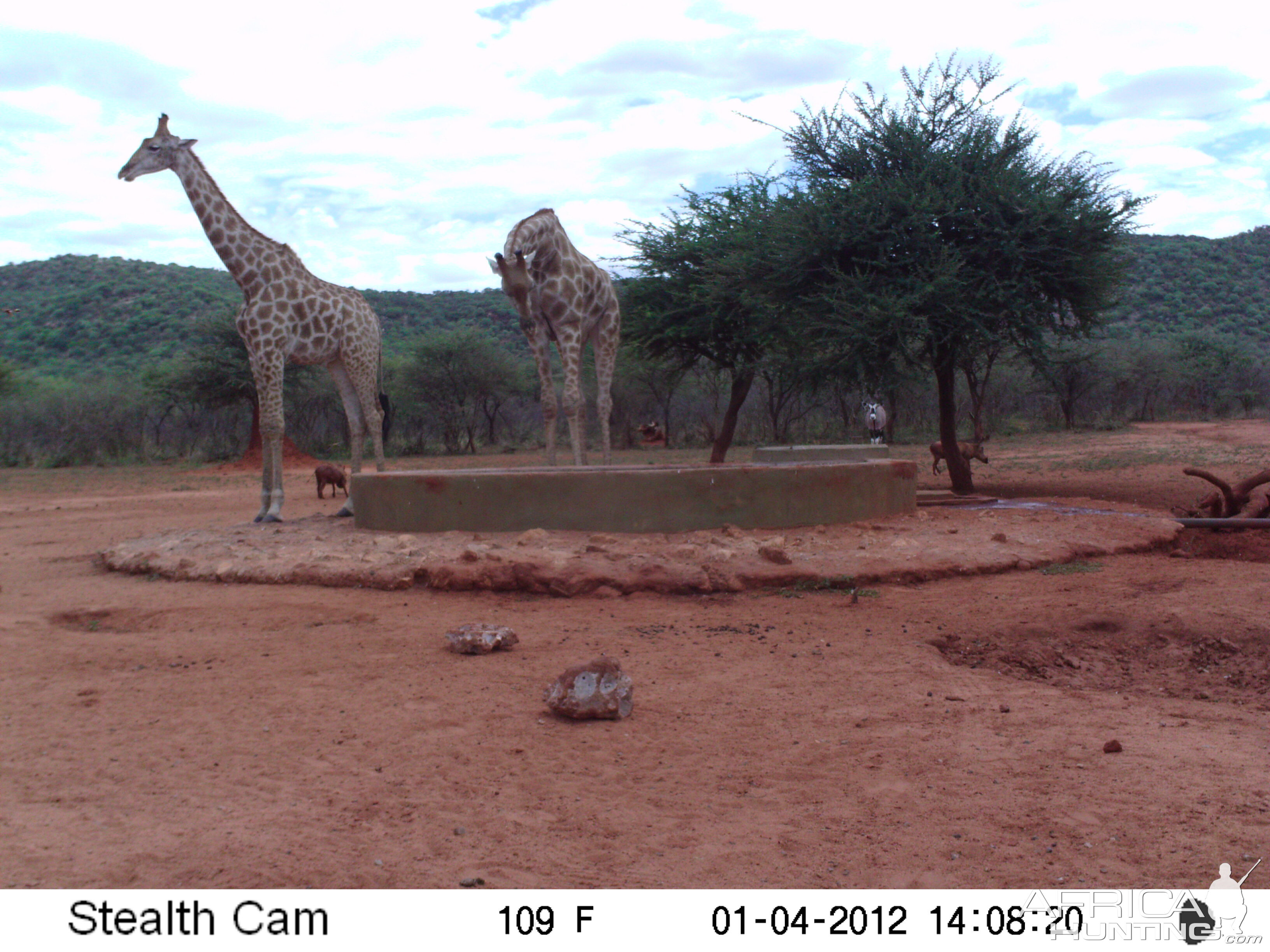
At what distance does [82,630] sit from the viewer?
5547 mm

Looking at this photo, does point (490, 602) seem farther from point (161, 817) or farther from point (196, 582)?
point (161, 817)

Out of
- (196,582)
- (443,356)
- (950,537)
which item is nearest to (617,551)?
(950,537)

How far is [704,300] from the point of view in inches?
553

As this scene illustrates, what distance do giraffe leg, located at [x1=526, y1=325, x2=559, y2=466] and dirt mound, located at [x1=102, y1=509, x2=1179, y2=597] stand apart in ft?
7.92

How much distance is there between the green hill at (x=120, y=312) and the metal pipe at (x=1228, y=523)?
34114mm

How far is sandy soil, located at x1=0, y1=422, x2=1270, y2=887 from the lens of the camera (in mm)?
2475

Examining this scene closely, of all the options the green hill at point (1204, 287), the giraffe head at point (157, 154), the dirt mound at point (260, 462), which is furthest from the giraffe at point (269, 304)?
the green hill at point (1204, 287)

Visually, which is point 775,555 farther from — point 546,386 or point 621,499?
point 546,386

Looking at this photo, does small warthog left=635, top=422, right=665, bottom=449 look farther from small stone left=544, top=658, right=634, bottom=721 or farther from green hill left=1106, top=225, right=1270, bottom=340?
small stone left=544, top=658, right=634, bottom=721

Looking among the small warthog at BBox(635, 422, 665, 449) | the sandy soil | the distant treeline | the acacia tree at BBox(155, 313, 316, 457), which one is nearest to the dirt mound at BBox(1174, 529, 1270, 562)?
the sandy soil

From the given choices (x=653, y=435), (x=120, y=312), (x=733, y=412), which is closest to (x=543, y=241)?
(x=733, y=412)

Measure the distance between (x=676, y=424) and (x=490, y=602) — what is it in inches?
1112

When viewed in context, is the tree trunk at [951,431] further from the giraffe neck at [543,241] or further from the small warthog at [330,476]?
the small warthog at [330,476]

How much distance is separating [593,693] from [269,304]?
6864 millimetres
